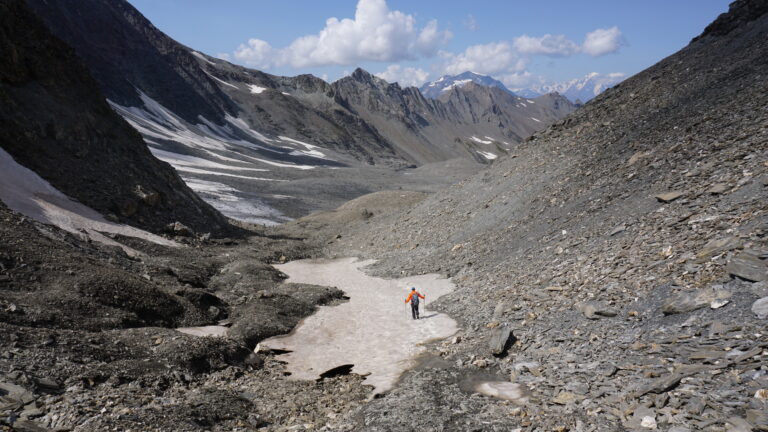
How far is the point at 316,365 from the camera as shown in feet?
48.0

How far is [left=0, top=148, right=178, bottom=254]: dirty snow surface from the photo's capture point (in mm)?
22852

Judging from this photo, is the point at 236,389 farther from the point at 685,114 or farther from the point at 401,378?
the point at 685,114

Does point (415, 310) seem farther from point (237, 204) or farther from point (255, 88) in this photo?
point (255, 88)

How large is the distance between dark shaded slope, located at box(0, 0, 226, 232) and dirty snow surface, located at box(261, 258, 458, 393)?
14.6 m

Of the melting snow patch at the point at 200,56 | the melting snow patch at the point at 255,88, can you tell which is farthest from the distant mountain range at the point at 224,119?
the melting snow patch at the point at 200,56

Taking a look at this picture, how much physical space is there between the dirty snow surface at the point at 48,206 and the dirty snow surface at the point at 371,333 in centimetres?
1146

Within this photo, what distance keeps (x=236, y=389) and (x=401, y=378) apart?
423cm

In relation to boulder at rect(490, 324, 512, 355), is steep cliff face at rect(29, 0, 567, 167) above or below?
above

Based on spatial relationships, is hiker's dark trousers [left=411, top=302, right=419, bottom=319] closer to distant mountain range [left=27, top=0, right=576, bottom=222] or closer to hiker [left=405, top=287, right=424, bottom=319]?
hiker [left=405, top=287, right=424, bottom=319]

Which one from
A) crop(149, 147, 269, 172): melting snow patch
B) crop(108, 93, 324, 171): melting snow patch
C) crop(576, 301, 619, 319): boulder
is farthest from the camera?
crop(108, 93, 324, 171): melting snow patch

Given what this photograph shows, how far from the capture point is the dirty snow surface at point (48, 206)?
75.0 feet

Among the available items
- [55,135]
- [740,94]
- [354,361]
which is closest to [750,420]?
[354,361]

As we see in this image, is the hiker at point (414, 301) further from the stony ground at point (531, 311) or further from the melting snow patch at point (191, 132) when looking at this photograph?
the melting snow patch at point (191, 132)

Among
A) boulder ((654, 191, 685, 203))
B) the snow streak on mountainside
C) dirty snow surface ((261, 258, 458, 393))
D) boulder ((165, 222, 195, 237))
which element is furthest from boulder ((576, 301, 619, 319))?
the snow streak on mountainside
